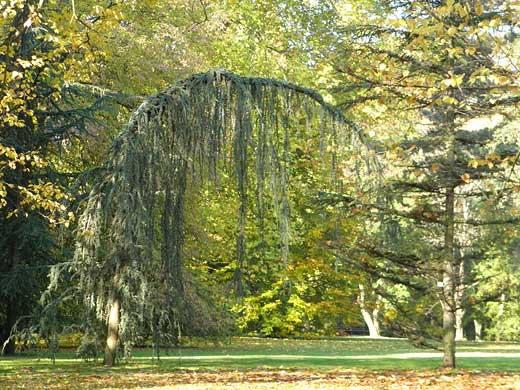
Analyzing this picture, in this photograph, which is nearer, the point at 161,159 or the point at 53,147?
the point at 161,159

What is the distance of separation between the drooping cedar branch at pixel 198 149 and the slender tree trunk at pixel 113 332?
373cm

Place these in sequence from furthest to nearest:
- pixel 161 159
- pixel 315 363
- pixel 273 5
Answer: pixel 273 5
pixel 315 363
pixel 161 159

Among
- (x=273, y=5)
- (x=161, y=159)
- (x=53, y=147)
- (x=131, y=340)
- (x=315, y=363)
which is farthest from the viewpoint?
(x=273, y=5)

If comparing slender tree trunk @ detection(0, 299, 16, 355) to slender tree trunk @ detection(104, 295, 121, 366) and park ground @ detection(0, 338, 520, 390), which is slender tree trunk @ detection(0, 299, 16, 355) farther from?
slender tree trunk @ detection(104, 295, 121, 366)

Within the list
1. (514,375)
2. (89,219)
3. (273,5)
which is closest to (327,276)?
(273,5)

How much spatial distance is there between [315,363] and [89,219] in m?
7.36

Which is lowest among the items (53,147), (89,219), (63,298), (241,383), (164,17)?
(241,383)

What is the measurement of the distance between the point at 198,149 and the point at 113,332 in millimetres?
5745

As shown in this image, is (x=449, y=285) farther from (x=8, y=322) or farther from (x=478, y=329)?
(x=478, y=329)

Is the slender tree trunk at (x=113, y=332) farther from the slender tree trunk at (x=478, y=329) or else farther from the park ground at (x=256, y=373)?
the slender tree trunk at (x=478, y=329)

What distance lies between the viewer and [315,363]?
1672 cm

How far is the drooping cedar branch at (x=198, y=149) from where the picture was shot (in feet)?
32.2

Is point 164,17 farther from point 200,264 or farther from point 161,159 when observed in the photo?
point 161,159

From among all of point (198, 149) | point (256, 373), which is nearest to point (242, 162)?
point (198, 149)
